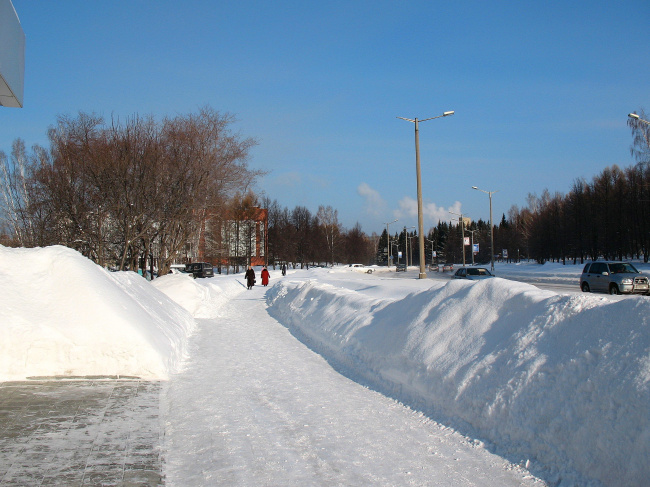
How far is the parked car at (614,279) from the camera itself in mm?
23797

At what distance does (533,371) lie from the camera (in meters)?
5.72

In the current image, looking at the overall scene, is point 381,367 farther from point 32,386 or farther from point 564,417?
point 32,386

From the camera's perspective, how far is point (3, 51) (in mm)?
9758

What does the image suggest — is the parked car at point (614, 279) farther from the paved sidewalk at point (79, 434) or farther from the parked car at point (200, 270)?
the parked car at point (200, 270)

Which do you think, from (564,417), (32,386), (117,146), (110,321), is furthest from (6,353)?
(117,146)

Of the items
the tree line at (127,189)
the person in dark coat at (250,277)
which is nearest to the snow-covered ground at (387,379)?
the tree line at (127,189)

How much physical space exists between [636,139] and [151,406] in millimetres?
53406

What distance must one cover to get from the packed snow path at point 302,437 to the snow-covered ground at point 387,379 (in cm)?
3

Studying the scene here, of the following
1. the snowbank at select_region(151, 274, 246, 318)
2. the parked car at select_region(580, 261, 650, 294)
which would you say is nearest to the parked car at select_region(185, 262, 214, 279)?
the snowbank at select_region(151, 274, 246, 318)

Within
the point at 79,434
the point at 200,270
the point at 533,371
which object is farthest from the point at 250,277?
the point at 533,371

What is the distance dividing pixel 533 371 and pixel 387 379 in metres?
3.10

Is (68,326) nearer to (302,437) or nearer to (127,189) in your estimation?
(302,437)

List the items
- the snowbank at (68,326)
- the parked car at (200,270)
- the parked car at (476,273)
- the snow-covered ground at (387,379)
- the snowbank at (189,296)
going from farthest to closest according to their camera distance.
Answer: the parked car at (200,270)
the parked car at (476,273)
the snowbank at (189,296)
the snowbank at (68,326)
the snow-covered ground at (387,379)

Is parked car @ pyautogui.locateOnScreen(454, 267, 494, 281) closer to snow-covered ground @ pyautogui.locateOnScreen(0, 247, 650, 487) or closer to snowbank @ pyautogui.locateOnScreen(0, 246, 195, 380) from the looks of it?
snow-covered ground @ pyautogui.locateOnScreen(0, 247, 650, 487)
